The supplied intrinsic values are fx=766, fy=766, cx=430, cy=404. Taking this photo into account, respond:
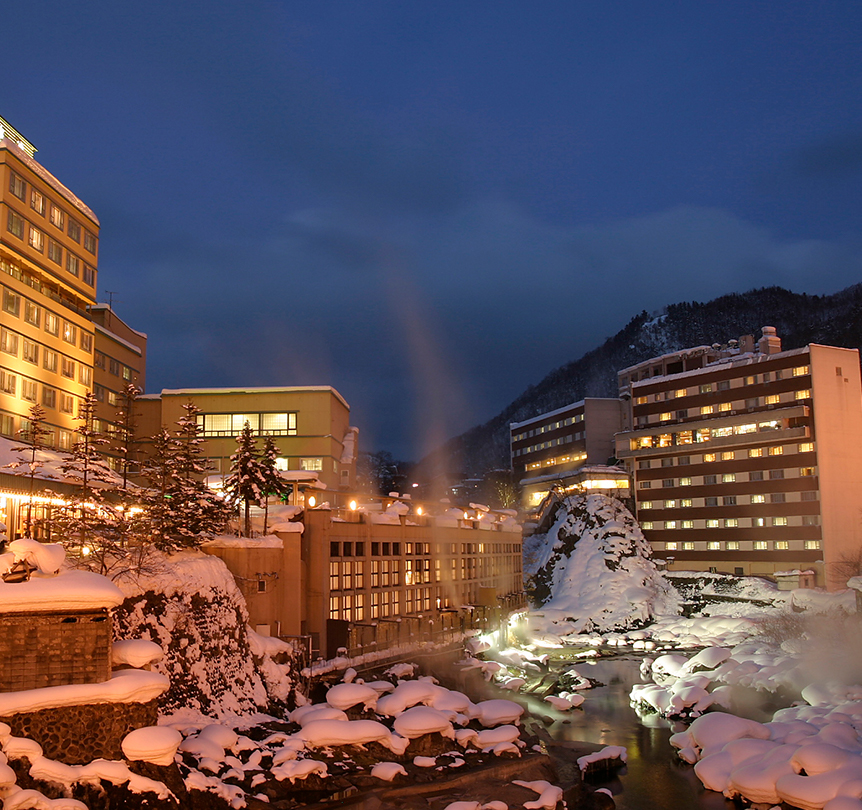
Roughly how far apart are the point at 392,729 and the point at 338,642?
10885 millimetres

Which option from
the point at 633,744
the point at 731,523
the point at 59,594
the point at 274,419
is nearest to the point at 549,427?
the point at 731,523

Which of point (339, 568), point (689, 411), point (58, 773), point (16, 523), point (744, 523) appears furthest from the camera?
point (689, 411)

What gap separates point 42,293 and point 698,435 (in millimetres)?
65840

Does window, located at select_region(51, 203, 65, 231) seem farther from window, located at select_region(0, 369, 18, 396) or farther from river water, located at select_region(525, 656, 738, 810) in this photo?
river water, located at select_region(525, 656, 738, 810)

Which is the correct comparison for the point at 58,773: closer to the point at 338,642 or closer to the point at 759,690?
the point at 338,642

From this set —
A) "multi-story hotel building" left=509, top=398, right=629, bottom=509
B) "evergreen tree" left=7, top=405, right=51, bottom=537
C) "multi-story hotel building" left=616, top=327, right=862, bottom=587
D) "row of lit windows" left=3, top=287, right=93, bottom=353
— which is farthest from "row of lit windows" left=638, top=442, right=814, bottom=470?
"evergreen tree" left=7, top=405, right=51, bottom=537

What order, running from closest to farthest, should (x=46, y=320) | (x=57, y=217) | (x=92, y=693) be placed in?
(x=92, y=693)
(x=46, y=320)
(x=57, y=217)

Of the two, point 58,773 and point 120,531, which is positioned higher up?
point 120,531

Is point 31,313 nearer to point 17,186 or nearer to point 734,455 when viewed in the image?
point 17,186

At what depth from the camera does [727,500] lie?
3194 inches

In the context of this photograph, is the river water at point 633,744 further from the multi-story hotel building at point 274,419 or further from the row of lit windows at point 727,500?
the row of lit windows at point 727,500

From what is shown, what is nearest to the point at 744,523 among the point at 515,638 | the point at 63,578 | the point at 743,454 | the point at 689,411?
the point at 743,454

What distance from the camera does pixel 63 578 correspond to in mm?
21703

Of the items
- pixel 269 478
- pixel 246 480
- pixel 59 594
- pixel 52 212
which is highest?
pixel 52 212
